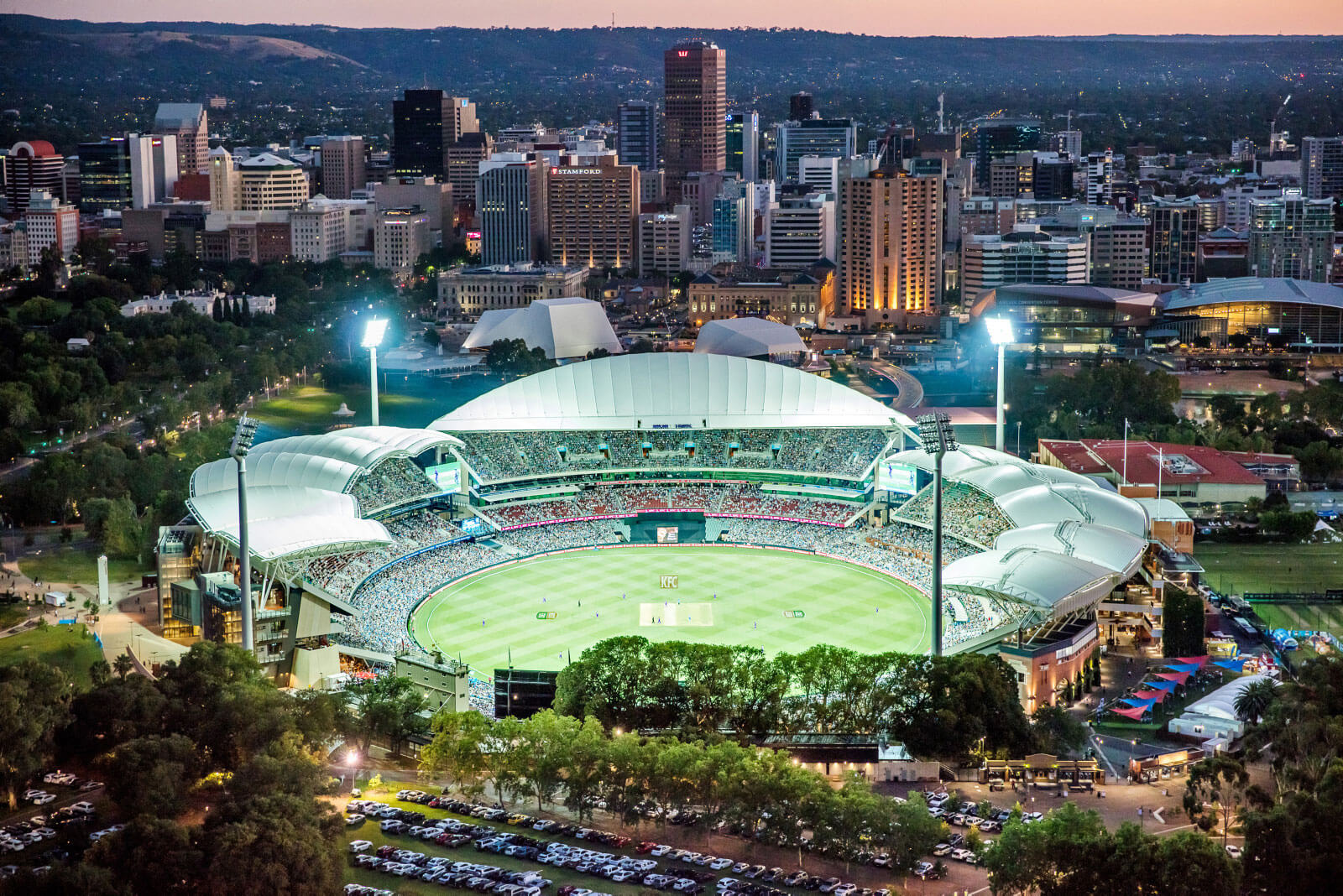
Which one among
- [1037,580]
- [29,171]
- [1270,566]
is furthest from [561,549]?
[29,171]

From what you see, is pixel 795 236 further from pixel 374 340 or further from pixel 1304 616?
pixel 1304 616

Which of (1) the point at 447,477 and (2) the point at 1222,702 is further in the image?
(1) the point at 447,477

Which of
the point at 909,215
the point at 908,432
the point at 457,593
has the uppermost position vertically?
the point at 909,215

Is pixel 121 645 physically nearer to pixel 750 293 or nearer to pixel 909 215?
pixel 750 293

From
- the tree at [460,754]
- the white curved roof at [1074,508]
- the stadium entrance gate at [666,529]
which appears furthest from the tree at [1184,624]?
the tree at [460,754]

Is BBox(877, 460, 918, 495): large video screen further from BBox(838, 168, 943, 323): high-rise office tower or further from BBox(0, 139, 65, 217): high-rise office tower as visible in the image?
BBox(0, 139, 65, 217): high-rise office tower

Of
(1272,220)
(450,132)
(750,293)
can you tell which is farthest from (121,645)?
(450,132)

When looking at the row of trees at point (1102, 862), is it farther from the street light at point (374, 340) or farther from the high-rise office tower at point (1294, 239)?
the high-rise office tower at point (1294, 239)
